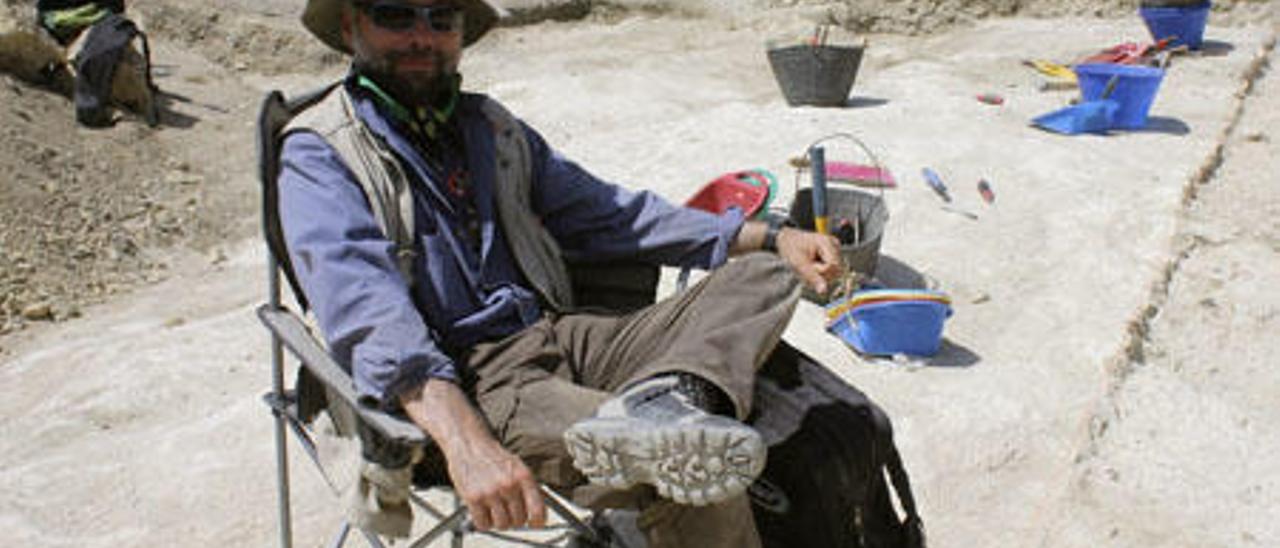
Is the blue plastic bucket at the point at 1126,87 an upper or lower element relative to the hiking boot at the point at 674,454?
lower

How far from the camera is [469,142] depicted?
2.51 meters

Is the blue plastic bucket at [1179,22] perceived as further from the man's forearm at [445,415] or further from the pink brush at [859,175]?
the man's forearm at [445,415]

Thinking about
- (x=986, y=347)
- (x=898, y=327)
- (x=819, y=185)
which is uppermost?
(x=819, y=185)

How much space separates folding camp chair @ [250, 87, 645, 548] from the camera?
1958mm

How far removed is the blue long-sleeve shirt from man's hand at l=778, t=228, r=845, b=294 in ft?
0.47

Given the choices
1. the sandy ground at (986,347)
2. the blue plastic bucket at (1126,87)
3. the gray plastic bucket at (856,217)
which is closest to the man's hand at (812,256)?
the sandy ground at (986,347)

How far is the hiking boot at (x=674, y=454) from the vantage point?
64.9 inches

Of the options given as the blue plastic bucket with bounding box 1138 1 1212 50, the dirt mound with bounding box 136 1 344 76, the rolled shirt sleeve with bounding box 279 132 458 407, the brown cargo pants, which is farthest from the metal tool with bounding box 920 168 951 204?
the dirt mound with bounding box 136 1 344 76

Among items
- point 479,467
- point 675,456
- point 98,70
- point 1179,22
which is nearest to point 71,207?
point 98,70

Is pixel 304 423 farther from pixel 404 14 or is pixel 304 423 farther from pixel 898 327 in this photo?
pixel 898 327

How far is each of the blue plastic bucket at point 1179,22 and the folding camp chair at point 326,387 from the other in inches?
295

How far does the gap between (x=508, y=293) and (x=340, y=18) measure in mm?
822

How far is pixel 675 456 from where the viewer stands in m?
1.67

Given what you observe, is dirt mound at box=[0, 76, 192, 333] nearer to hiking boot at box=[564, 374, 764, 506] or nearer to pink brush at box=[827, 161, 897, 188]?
pink brush at box=[827, 161, 897, 188]
